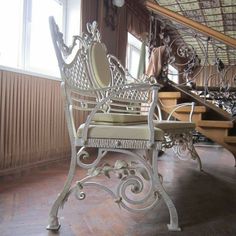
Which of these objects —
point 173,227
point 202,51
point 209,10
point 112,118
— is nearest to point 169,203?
point 173,227

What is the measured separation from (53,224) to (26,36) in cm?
205

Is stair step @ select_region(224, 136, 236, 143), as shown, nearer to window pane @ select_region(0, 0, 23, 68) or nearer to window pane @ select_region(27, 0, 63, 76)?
window pane @ select_region(27, 0, 63, 76)

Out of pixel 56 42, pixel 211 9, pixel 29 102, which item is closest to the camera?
pixel 56 42

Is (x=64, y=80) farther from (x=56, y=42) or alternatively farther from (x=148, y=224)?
(x=148, y=224)

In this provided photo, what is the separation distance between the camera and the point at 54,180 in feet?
7.20

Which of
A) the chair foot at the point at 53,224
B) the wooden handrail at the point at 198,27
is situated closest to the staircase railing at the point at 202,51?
A: the wooden handrail at the point at 198,27

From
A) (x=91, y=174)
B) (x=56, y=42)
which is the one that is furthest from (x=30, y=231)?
(x=56, y=42)

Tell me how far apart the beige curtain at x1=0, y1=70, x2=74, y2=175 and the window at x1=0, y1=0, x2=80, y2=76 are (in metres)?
0.31

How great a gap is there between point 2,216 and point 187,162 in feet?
7.68

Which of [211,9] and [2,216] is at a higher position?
[211,9]

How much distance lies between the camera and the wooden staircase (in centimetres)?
306

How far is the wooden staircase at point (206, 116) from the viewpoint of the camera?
10.0 feet

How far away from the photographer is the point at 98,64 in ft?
6.41

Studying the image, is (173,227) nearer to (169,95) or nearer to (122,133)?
(122,133)
